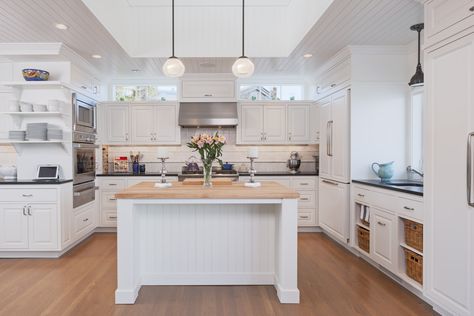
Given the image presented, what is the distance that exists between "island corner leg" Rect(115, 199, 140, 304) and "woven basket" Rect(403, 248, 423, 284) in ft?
8.39

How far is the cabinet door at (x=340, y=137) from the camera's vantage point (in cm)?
398

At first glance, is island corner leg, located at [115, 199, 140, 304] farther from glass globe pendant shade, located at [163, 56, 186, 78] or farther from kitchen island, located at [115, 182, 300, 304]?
glass globe pendant shade, located at [163, 56, 186, 78]

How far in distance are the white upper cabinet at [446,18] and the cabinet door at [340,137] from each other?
5.00 feet

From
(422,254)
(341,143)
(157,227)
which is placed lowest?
(422,254)

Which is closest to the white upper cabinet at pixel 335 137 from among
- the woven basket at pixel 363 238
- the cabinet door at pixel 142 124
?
the woven basket at pixel 363 238

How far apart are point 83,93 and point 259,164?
3.18 meters

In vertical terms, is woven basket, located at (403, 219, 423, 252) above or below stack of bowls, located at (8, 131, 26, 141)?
below

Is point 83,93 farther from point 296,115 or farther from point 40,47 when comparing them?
point 296,115

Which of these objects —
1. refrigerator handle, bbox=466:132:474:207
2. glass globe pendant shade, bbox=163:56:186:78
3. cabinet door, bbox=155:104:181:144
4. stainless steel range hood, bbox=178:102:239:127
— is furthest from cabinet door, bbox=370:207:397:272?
cabinet door, bbox=155:104:181:144

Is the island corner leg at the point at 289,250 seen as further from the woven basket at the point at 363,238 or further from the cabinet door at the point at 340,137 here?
the cabinet door at the point at 340,137

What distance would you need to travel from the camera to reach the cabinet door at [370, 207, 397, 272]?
3.04 m

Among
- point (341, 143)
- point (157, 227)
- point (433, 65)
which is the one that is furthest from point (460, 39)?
point (157, 227)

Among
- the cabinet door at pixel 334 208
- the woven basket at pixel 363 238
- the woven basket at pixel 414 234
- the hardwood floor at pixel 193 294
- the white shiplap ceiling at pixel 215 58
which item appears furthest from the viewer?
the cabinet door at pixel 334 208

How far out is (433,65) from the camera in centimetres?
240
